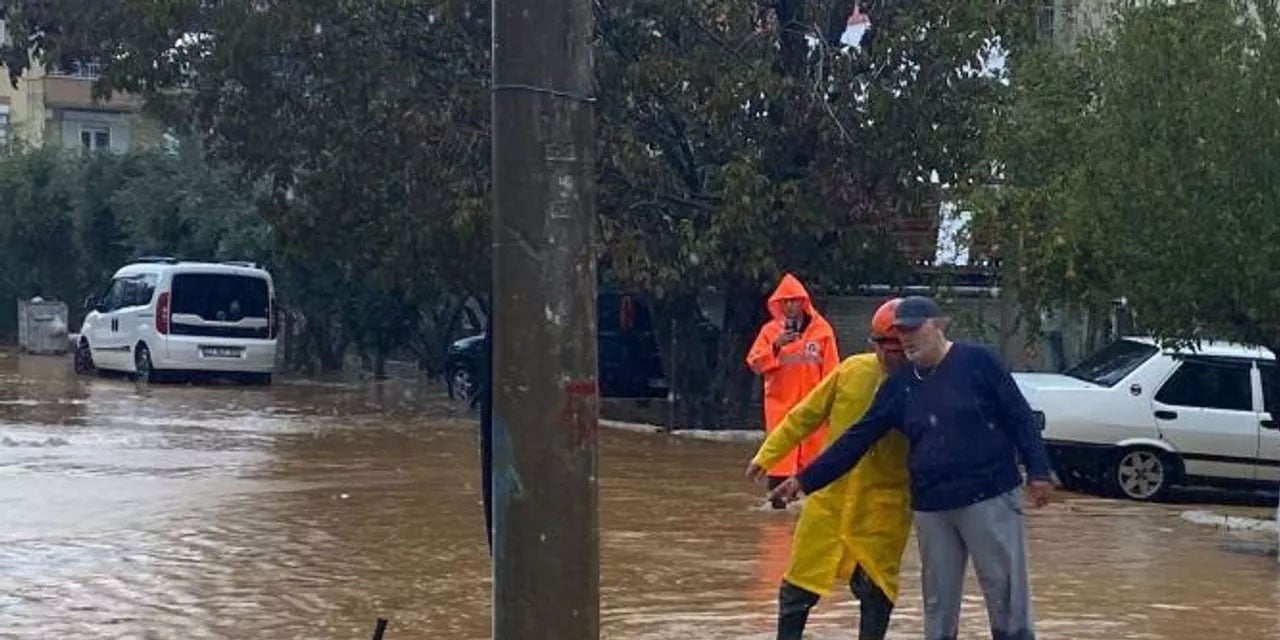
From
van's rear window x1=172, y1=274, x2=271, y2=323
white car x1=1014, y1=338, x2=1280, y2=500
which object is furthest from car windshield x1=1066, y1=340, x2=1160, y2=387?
van's rear window x1=172, y1=274, x2=271, y2=323

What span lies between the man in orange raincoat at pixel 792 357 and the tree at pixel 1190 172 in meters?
2.61

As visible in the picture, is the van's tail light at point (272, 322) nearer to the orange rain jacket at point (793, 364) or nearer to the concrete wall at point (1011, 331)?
the concrete wall at point (1011, 331)

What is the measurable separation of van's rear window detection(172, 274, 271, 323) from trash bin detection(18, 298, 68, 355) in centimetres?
1211

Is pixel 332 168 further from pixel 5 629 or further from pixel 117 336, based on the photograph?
pixel 5 629

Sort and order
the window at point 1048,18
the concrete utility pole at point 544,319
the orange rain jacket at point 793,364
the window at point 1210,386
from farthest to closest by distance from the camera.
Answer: the window at point 1048,18 < the window at point 1210,386 < the orange rain jacket at point 793,364 < the concrete utility pole at point 544,319

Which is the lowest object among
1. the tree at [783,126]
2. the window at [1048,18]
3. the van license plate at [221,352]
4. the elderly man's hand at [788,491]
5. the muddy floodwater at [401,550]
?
the muddy floodwater at [401,550]

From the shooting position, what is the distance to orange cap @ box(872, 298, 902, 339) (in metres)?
8.73

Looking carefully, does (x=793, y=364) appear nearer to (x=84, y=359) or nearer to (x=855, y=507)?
(x=855, y=507)

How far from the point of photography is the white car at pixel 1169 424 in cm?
1862

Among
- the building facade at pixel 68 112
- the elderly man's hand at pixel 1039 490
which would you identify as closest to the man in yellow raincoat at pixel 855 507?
the elderly man's hand at pixel 1039 490

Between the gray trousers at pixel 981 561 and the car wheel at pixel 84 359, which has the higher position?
the car wheel at pixel 84 359

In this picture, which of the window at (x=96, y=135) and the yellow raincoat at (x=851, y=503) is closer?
the yellow raincoat at (x=851, y=503)

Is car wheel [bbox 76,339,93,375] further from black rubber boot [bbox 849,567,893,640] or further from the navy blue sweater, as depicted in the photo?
the navy blue sweater

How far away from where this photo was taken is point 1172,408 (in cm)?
1869
